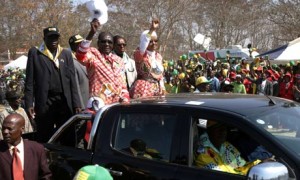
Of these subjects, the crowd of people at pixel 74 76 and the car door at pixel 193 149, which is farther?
the crowd of people at pixel 74 76

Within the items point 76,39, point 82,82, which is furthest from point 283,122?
point 76,39

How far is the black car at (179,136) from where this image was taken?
3.18 metres

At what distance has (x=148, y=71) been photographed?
568 cm

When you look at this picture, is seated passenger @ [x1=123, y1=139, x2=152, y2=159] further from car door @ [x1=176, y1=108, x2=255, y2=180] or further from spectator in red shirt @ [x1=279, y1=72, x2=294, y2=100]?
spectator in red shirt @ [x1=279, y1=72, x2=294, y2=100]

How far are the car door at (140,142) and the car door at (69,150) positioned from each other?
8.1 inches

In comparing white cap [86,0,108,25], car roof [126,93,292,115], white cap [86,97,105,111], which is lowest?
white cap [86,97,105,111]

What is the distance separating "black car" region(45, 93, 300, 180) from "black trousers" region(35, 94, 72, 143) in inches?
49.5

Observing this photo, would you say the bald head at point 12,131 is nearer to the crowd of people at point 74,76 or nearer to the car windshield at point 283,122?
the crowd of people at point 74,76

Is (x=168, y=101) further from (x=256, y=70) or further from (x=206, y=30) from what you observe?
(x=206, y=30)

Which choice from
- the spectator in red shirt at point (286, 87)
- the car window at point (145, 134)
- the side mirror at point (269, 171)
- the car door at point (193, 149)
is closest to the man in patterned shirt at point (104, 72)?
the car window at point (145, 134)

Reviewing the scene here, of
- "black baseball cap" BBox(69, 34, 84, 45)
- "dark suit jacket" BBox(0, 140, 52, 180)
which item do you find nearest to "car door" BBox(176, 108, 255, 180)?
"dark suit jacket" BBox(0, 140, 52, 180)

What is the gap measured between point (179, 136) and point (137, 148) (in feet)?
1.45

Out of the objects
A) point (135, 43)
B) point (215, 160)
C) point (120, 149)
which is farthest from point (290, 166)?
point (135, 43)

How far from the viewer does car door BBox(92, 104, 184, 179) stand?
346cm
